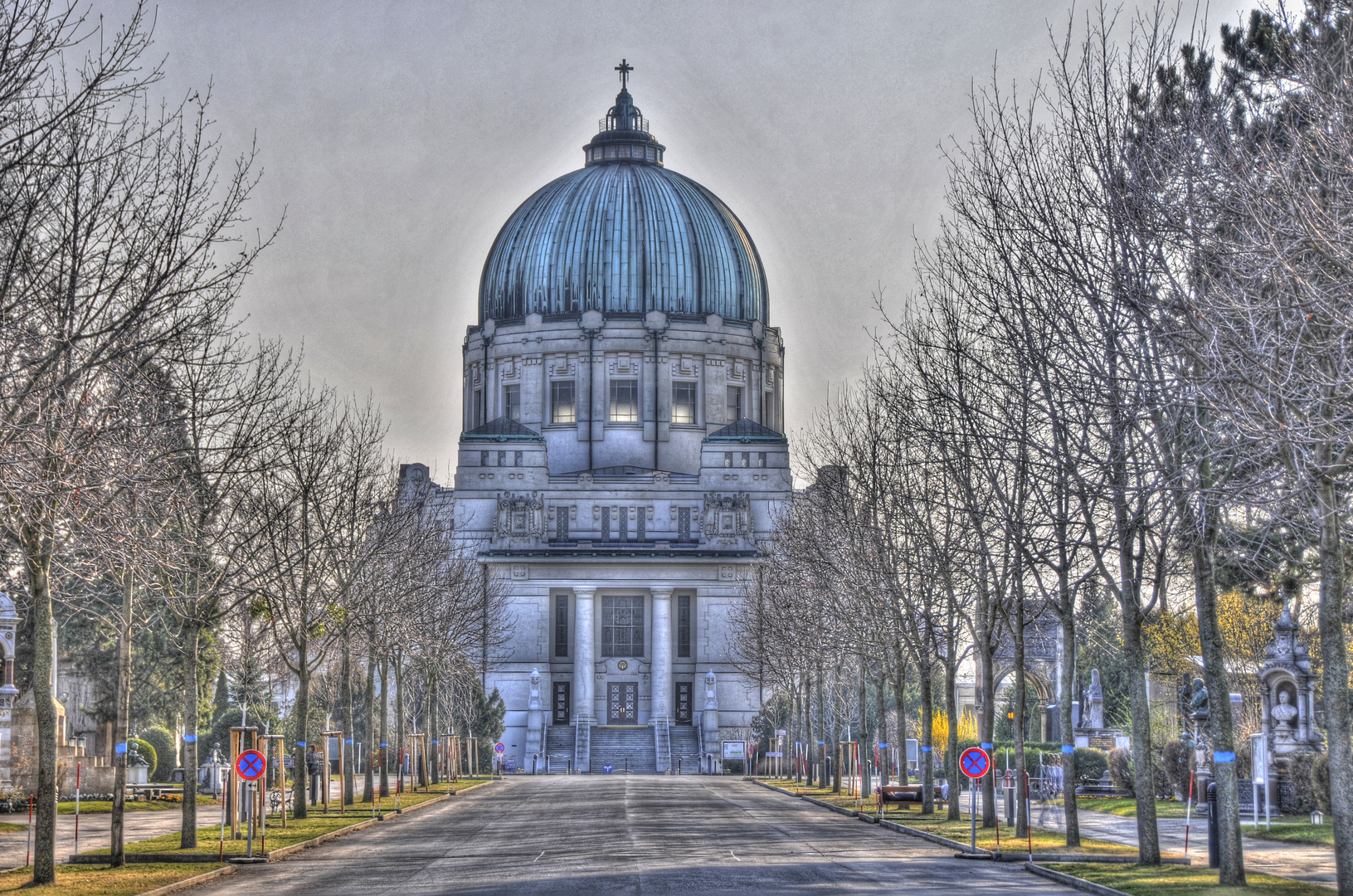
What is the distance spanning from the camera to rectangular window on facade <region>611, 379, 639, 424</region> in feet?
445

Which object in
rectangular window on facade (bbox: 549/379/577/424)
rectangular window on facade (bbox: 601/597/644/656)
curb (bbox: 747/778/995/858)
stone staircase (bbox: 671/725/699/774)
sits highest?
rectangular window on facade (bbox: 549/379/577/424)

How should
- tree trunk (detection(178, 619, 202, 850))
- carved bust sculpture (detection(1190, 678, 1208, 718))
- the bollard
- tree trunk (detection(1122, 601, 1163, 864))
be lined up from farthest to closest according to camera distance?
carved bust sculpture (detection(1190, 678, 1208, 718))
tree trunk (detection(178, 619, 202, 850))
tree trunk (detection(1122, 601, 1163, 864))
the bollard

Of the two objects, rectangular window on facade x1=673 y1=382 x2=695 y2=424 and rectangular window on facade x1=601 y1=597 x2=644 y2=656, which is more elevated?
rectangular window on facade x1=673 y1=382 x2=695 y2=424

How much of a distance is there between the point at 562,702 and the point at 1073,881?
97.8 meters

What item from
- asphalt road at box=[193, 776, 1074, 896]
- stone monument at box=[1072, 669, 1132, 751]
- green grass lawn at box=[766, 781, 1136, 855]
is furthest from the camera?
stone monument at box=[1072, 669, 1132, 751]

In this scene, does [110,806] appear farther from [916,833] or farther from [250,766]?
[916,833]

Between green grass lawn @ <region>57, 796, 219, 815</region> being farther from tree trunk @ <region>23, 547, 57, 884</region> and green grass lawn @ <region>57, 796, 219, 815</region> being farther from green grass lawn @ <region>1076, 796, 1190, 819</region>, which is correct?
green grass lawn @ <region>1076, 796, 1190, 819</region>

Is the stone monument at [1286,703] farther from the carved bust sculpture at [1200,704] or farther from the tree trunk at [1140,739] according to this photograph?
the tree trunk at [1140,739]

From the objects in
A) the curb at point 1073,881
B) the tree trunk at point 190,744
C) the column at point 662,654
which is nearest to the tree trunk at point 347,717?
the tree trunk at point 190,744

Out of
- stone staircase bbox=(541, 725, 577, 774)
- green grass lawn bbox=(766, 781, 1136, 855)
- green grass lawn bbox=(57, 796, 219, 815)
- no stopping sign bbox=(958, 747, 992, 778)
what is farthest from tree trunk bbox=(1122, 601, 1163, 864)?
stone staircase bbox=(541, 725, 577, 774)

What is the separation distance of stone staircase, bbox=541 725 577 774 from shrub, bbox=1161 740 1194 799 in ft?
202

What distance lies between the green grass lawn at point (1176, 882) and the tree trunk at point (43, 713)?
1632 cm

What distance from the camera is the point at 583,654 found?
120750 millimetres

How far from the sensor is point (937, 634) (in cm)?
4388
